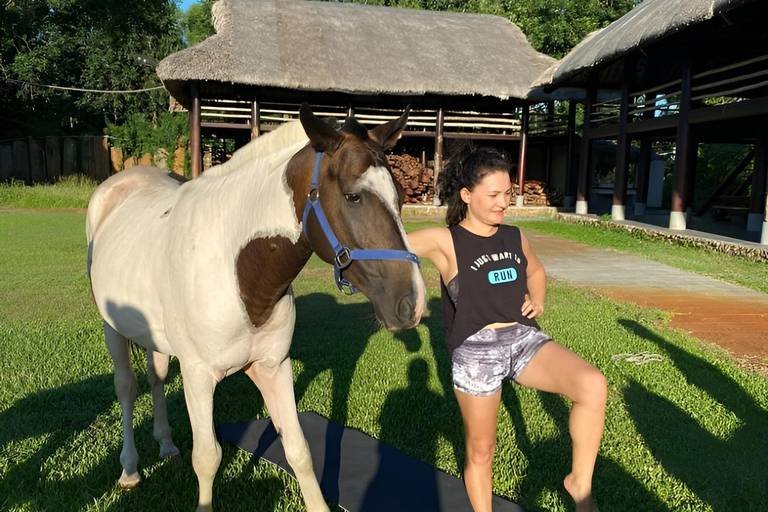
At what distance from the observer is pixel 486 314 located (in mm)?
2400

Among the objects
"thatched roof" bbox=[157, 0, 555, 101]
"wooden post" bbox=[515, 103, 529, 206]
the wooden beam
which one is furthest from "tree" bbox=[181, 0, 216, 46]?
the wooden beam

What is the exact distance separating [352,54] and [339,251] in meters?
16.8

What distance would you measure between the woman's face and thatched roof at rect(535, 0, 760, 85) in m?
8.80

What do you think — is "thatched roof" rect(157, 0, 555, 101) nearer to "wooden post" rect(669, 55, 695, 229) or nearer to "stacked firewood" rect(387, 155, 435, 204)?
"stacked firewood" rect(387, 155, 435, 204)

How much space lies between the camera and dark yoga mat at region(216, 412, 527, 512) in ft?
8.80

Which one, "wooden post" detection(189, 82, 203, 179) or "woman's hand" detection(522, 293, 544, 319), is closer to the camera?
"woman's hand" detection(522, 293, 544, 319)

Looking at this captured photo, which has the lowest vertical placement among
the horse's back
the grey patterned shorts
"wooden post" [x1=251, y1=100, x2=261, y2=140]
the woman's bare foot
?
the woman's bare foot

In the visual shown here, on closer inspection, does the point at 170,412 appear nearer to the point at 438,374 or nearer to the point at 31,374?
the point at 31,374

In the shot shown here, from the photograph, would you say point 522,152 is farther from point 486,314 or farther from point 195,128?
point 486,314

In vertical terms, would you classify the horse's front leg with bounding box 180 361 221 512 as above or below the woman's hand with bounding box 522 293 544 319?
below

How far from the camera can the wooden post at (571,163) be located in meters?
18.9

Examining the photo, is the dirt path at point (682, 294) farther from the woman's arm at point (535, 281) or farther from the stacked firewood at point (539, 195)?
the stacked firewood at point (539, 195)

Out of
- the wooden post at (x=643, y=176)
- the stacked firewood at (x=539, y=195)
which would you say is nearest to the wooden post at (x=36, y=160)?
the stacked firewood at (x=539, y=195)

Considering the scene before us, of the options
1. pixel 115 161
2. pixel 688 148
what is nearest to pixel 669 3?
pixel 688 148
